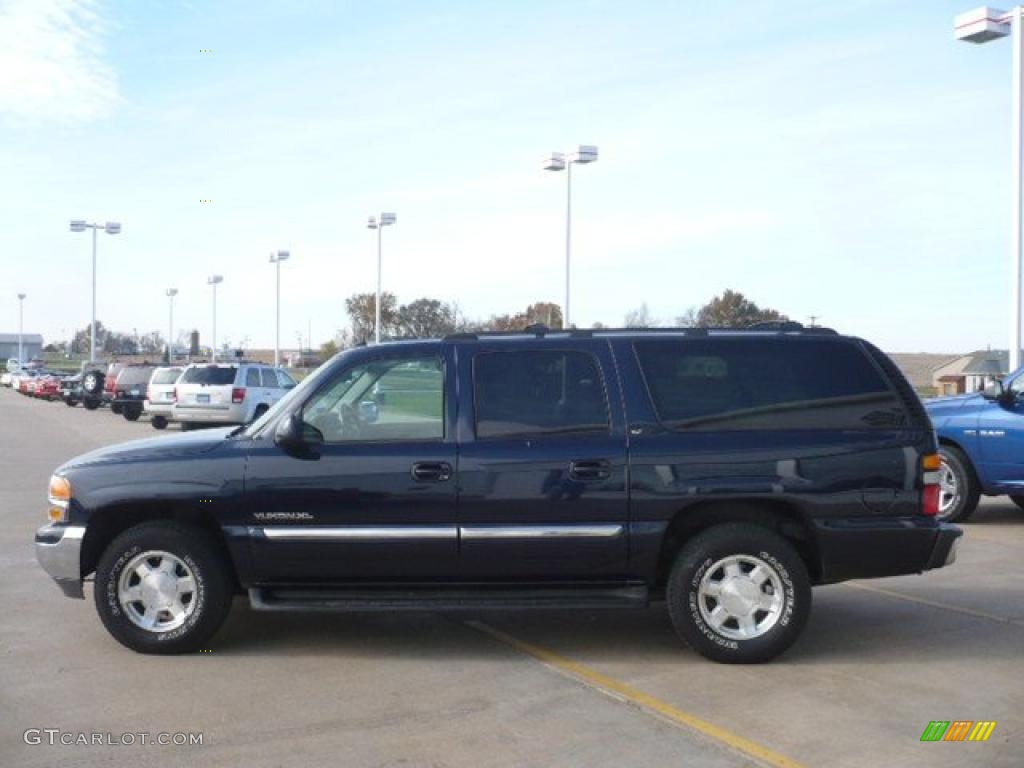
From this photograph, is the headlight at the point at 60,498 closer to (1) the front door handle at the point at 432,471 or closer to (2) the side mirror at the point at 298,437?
(2) the side mirror at the point at 298,437

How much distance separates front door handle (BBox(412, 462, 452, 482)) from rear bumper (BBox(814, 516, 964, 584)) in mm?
2123

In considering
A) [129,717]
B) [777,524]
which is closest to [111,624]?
[129,717]

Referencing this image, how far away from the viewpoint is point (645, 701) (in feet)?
19.1

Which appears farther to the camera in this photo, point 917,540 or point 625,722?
point 917,540

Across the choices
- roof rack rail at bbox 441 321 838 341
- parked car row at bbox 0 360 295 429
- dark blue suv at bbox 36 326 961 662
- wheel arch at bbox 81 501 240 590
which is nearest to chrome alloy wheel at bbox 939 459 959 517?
dark blue suv at bbox 36 326 961 662

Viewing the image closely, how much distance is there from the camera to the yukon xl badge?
6.52 meters

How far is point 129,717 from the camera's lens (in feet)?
18.2

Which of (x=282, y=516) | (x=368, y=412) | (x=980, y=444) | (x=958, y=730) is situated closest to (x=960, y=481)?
(x=980, y=444)

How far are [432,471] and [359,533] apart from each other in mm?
535

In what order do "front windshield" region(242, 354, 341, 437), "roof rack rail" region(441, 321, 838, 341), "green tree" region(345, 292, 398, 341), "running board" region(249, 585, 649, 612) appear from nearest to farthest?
1. "running board" region(249, 585, 649, 612)
2. "front windshield" region(242, 354, 341, 437)
3. "roof rack rail" region(441, 321, 838, 341)
4. "green tree" region(345, 292, 398, 341)

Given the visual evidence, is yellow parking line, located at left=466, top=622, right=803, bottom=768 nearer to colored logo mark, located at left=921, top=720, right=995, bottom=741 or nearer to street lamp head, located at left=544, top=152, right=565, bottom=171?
colored logo mark, located at left=921, top=720, right=995, bottom=741

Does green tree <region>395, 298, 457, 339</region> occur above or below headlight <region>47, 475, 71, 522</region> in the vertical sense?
above

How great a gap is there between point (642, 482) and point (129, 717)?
2.92 m

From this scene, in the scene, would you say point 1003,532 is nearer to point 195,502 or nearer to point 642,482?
point 642,482
